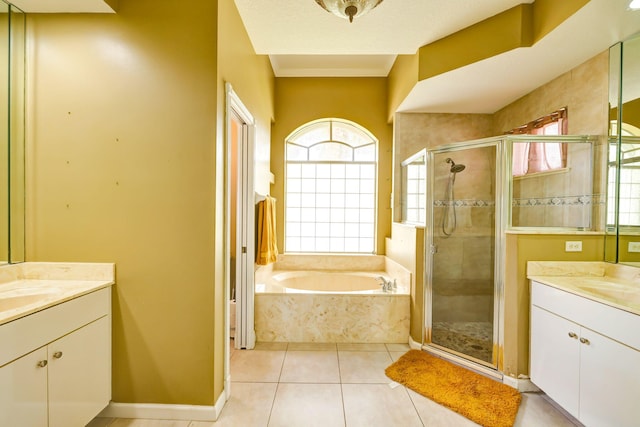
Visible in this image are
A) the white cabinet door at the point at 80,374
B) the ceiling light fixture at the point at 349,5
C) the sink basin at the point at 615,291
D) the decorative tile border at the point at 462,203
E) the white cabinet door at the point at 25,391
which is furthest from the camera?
the decorative tile border at the point at 462,203

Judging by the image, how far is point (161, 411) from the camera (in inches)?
65.9

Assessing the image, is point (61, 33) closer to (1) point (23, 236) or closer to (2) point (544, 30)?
(1) point (23, 236)

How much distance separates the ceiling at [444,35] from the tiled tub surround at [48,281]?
6.69 ft

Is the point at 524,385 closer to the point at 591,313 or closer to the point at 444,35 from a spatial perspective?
the point at 591,313

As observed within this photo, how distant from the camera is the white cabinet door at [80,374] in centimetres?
133

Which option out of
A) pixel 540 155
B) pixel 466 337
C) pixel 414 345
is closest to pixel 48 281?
pixel 414 345

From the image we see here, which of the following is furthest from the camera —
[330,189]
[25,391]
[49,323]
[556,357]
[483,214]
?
[330,189]

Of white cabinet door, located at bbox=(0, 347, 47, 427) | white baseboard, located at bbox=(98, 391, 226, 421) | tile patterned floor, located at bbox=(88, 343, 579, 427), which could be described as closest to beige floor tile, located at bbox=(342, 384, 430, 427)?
tile patterned floor, located at bbox=(88, 343, 579, 427)

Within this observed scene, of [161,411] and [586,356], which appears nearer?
[586,356]

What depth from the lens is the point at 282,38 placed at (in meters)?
2.34

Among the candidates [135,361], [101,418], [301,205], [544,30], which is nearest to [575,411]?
[544,30]

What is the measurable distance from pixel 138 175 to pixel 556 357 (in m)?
2.89

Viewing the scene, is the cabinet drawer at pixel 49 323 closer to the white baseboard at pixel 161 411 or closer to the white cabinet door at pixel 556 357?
the white baseboard at pixel 161 411

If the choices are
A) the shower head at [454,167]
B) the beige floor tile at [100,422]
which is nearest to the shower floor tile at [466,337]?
the shower head at [454,167]
